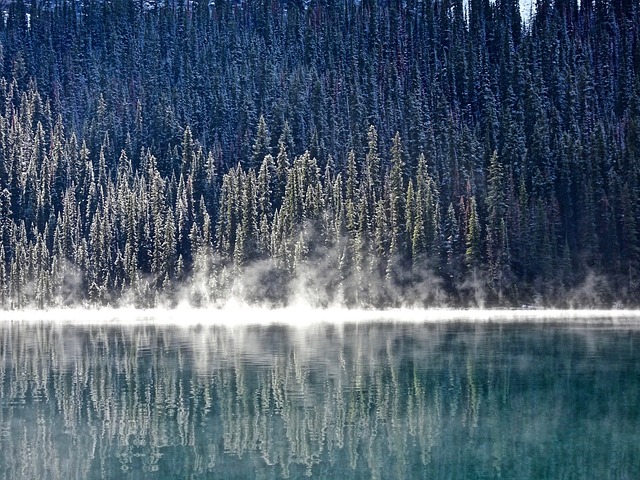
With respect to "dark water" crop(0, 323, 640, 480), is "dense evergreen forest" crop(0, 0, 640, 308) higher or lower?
higher

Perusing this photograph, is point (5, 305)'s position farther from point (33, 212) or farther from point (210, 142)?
point (210, 142)

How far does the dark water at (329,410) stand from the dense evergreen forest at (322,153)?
158 feet

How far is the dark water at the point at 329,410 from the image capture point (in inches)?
1156

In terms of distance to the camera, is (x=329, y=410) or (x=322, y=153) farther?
(x=322, y=153)

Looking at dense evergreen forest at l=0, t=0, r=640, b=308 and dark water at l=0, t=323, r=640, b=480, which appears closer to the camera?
dark water at l=0, t=323, r=640, b=480

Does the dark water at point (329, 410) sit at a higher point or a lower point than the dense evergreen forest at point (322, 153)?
lower

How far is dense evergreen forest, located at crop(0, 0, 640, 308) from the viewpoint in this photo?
115500mm

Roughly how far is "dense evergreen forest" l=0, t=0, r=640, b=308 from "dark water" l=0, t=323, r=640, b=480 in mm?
48189

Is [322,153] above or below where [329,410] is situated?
above

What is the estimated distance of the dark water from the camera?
2936cm

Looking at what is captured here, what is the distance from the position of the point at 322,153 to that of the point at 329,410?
10275 centimetres

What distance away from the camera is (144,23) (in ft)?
616

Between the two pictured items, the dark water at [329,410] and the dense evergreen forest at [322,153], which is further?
the dense evergreen forest at [322,153]

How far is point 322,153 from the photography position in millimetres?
139125
